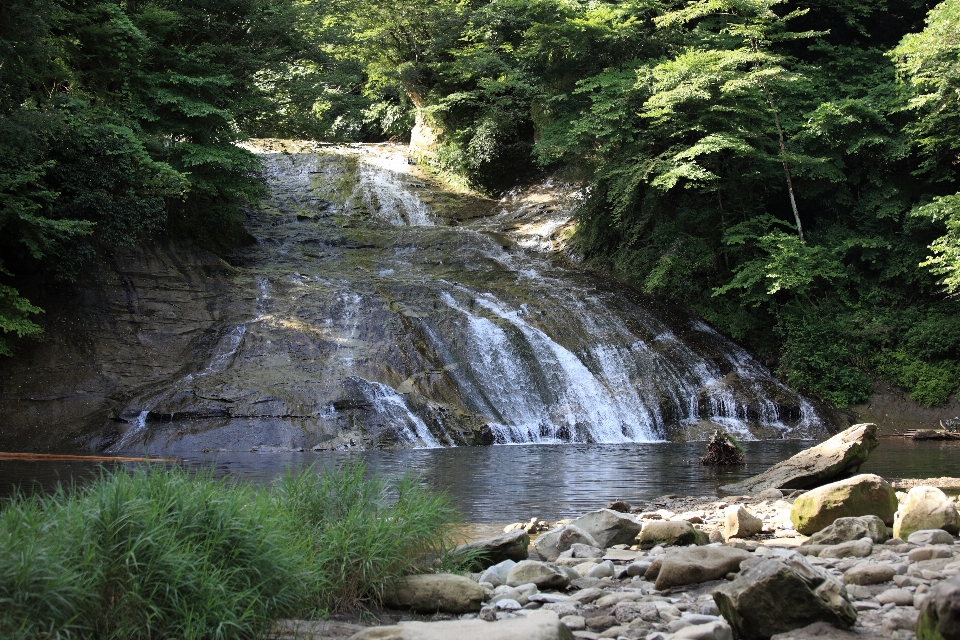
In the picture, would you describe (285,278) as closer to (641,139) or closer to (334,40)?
(334,40)

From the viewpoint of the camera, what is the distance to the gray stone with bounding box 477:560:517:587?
496 cm

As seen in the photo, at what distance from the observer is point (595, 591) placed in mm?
4641

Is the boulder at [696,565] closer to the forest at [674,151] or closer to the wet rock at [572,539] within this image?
the wet rock at [572,539]

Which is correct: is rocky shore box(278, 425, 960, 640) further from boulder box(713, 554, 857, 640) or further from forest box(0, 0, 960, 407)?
forest box(0, 0, 960, 407)

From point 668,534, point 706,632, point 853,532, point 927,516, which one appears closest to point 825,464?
point 927,516

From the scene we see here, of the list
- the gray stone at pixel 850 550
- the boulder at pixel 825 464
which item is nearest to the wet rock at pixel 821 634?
the gray stone at pixel 850 550

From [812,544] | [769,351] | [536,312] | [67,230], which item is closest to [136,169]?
[67,230]

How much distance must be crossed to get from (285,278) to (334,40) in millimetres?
8379

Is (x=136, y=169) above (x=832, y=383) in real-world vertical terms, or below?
above

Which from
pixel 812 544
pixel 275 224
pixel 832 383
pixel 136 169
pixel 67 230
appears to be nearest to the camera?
pixel 812 544

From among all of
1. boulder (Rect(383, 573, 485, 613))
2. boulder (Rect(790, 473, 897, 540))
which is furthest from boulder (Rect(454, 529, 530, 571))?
boulder (Rect(790, 473, 897, 540))

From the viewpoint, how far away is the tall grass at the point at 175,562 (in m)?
3.04

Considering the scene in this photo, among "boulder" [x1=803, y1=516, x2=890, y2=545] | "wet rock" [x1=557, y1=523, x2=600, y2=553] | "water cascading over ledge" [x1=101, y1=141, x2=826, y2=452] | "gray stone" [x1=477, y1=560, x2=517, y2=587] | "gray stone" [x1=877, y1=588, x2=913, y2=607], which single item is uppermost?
"water cascading over ledge" [x1=101, y1=141, x2=826, y2=452]

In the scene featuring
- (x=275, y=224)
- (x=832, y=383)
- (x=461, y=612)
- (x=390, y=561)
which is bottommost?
(x=461, y=612)
